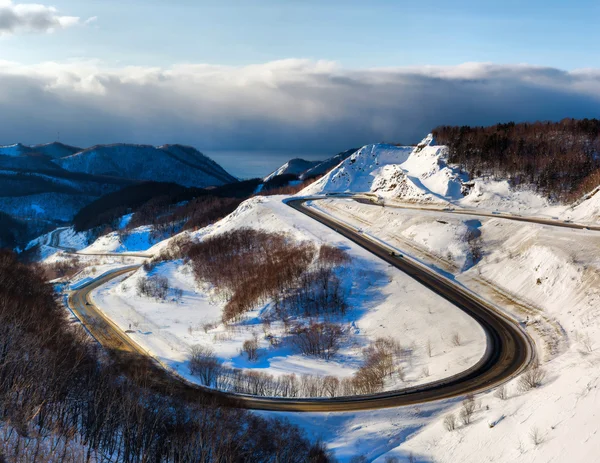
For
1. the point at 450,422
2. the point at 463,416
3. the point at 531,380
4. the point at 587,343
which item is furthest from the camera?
the point at 587,343

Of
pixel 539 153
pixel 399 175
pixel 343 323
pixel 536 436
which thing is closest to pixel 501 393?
pixel 536 436

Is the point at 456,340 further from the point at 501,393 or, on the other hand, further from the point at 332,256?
the point at 332,256

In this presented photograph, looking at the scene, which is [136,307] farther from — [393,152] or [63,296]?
[393,152]

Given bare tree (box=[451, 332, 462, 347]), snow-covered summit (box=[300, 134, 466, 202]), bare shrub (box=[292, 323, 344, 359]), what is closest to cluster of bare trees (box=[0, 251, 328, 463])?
bare shrub (box=[292, 323, 344, 359])

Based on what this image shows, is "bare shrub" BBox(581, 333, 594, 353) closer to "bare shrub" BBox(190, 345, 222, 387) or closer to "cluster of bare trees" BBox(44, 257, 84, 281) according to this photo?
"bare shrub" BBox(190, 345, 222, 387)

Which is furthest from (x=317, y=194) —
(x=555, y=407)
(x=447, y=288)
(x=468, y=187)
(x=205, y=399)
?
(x=555, y=407)

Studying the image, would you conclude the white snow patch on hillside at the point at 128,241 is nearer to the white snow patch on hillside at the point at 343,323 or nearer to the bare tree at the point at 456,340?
the white snow patch on hillside at the point at 343,323
